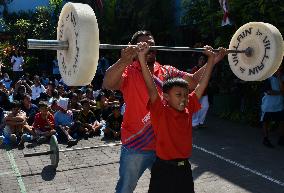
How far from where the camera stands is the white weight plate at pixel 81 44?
3.31 metres

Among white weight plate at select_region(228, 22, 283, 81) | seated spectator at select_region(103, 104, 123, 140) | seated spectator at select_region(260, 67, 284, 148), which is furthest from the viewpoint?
seated spectator at select_region(103, 104, 123, 140)

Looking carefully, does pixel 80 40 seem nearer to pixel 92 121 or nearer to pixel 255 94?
pixel 92 121

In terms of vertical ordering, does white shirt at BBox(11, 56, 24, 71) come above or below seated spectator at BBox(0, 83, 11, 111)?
above

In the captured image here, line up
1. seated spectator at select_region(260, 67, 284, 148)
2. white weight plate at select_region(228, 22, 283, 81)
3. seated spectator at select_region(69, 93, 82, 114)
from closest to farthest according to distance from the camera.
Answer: white weight plate at select_region(228, 22, 283, 81), seated spectator at select_region(260, 67, 284, 148), seated spectator at select_region(69, 93, 82, 114)

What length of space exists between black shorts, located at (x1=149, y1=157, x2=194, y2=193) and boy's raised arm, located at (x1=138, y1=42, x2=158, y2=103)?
1.86ft

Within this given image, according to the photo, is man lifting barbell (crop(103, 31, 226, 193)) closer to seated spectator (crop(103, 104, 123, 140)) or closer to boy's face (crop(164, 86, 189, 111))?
boy's face (crop(164, 86, 189, 111))

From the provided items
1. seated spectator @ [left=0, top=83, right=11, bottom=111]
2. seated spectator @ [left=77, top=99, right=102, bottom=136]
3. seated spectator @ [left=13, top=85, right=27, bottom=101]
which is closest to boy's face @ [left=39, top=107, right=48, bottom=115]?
seated spectator @ [left=77, top=99, right=102, bottom=136]

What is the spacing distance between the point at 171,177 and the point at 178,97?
0.68 m

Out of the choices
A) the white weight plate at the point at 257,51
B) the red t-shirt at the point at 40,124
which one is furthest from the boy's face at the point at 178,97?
the red t-shirt at the point at 40,124

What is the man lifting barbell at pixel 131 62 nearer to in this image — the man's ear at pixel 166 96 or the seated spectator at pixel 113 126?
the man's ear at pixel 166 96

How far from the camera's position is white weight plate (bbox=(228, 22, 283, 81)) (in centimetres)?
425

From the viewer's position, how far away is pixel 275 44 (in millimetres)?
4238

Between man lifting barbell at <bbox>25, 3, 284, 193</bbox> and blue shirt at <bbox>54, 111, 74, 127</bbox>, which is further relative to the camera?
blue shirt at <bbox>54, 111, 74, 127</bbox>

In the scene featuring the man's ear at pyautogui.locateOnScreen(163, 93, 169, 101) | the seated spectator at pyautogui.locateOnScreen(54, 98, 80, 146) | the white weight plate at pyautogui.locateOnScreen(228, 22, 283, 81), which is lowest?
the seated spectator at pyautogui.locateOnScreen(54, 98, 80, 146)
